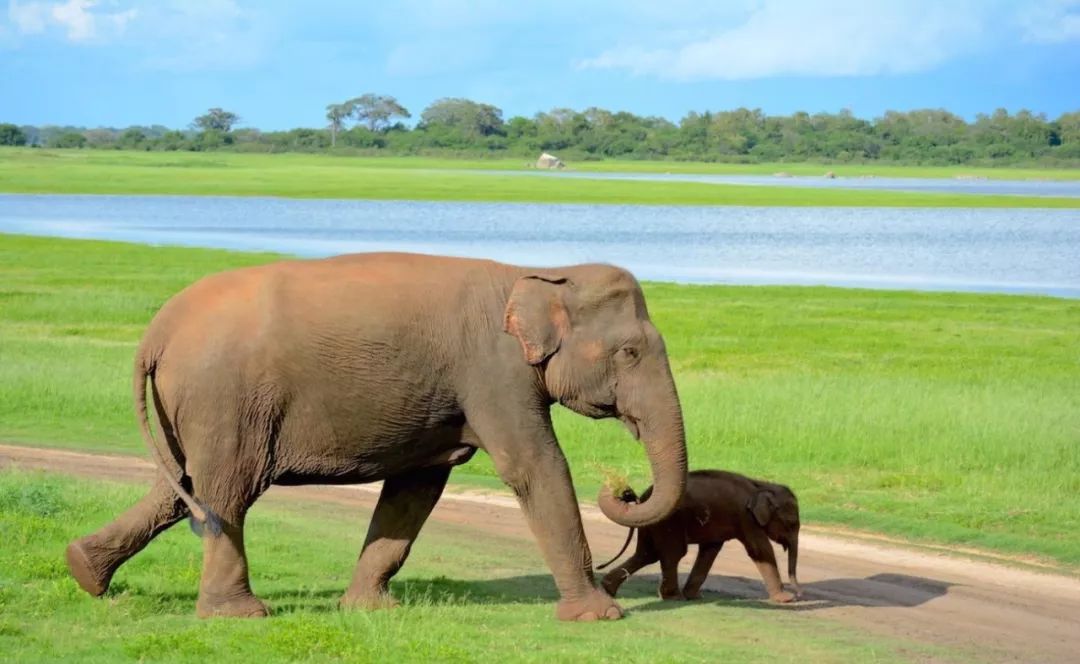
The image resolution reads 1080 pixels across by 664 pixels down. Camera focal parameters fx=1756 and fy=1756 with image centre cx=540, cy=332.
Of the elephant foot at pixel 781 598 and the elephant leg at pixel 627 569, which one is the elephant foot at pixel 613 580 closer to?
the elephant leg at pixel 627 569

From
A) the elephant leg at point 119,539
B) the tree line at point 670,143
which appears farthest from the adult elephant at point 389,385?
the tree line at point 670,143

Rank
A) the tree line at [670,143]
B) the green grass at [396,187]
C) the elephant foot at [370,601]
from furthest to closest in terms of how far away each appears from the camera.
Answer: the tree line at [670,143]
the green grass at [396,187]
the elephant foot at [370,601]

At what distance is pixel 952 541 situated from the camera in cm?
1436

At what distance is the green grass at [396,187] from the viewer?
10138 centimetres

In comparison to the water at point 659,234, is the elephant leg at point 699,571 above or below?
above

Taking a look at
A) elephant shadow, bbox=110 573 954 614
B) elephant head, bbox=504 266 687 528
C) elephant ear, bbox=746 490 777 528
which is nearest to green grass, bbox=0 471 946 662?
elephant shadow, bbox=110 573 954 614

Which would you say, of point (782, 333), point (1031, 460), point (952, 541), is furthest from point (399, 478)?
point (782, 333)

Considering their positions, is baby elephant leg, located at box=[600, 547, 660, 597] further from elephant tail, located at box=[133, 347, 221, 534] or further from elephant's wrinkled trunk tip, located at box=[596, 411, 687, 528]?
elephant tail, located at box=[133, 347, 221, 534]

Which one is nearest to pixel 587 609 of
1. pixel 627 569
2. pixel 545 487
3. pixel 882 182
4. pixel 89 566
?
pixel 545 487

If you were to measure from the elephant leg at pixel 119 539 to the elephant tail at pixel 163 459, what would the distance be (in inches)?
10.0

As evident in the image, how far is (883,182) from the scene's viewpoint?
150 metres

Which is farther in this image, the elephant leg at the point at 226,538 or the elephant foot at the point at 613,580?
the elephant foot at the point at 613,580

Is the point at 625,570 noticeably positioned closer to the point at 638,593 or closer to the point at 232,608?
the point at 638,593

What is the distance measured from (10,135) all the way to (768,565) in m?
197
